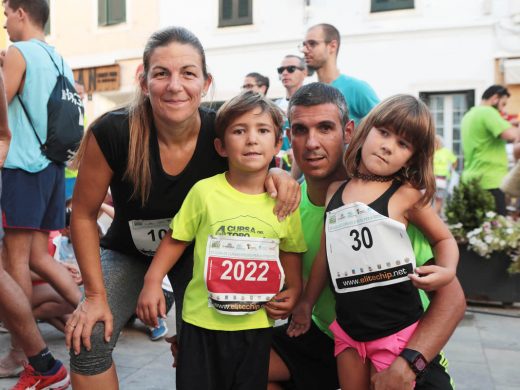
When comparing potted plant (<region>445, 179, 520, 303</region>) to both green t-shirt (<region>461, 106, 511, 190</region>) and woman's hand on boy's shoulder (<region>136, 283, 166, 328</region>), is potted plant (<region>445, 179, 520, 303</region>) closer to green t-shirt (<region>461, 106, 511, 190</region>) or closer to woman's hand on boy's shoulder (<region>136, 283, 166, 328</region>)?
green t-shirt (<region>461, 106, 511, 190</region>)

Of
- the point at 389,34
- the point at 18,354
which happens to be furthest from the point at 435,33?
the point at 18,354

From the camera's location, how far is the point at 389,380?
72.9 inches

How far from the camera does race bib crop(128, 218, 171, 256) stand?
232 cm

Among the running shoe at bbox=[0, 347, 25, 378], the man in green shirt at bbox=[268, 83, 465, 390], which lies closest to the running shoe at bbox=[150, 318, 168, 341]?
the running shoe at bbox=[0, 347, 25, 378]

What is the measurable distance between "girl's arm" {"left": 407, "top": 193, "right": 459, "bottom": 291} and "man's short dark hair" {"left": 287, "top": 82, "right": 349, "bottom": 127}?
0.54 m

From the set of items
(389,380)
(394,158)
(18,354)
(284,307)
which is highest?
(394,158)

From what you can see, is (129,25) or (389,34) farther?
(129,25)

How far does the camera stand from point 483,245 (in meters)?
4.72

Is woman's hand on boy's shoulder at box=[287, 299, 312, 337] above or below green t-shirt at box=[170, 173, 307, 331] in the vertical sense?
below

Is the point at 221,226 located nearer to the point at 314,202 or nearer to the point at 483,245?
the point at 314,202

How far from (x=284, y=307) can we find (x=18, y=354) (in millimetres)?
1722

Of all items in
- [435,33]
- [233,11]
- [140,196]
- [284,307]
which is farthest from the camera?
[233,11]

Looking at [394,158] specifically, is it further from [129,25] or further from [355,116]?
[129,25]

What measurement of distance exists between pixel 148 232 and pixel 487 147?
13.9ft
